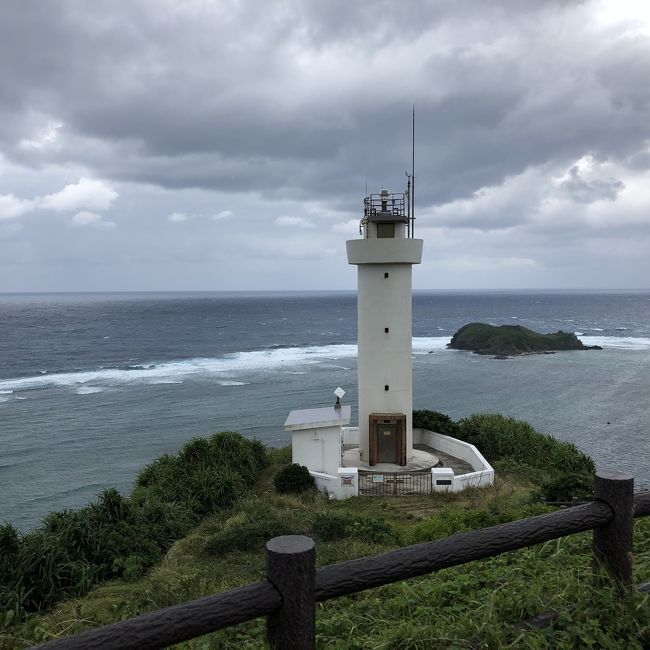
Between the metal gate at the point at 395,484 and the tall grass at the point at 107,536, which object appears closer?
the tall grass at the point at 107,536

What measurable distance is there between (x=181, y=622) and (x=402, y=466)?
633 inches

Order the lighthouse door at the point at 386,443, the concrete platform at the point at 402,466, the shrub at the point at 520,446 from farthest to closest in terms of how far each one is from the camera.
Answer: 1. the shrub at the point at 520,446
2. the lighthouse door at the point at 386,443
3. the concrete platform at the point at 402,466

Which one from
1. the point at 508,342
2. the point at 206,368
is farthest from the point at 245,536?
the point at 508,342

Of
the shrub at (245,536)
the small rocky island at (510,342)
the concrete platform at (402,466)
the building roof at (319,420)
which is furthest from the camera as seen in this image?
the small rocky island at (510,342)

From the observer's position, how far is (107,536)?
1067 centimetres

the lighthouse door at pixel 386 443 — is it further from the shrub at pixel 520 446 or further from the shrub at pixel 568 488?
the shrub at pixel 568 488

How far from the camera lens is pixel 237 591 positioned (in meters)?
2.04

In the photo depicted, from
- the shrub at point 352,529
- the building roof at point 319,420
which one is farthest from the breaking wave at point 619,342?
the shrub at point 352,529

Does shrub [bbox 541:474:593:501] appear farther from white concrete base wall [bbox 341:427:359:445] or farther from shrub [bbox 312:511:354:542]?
white concrete base wall [bbox 341:427:359:445]

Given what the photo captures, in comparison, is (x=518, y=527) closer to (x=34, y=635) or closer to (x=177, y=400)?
(x=34, y=635)

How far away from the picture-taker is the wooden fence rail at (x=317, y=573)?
1.91 meters

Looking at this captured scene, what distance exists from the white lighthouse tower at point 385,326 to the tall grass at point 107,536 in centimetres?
444

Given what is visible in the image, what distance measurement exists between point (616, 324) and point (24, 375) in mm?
97246

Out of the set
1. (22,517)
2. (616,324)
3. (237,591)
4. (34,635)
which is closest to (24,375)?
(22,517)
